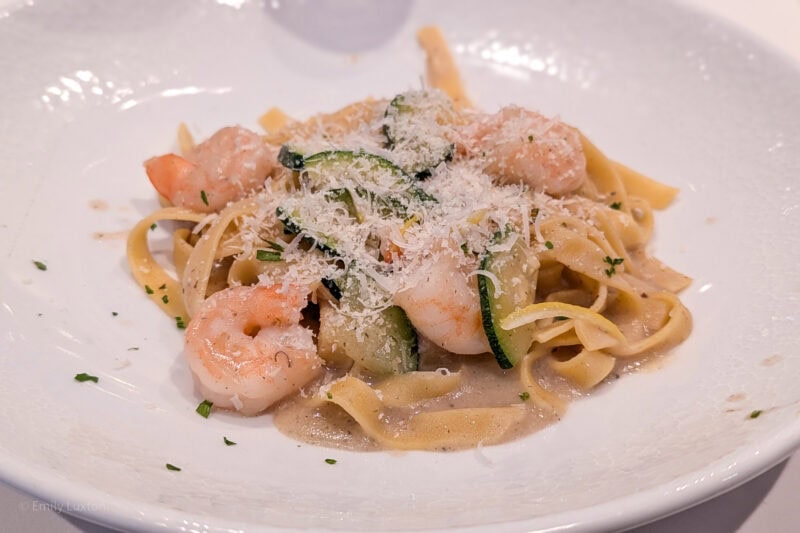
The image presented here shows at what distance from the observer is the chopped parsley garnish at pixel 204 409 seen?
131 inches

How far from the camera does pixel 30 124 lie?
4609 mm

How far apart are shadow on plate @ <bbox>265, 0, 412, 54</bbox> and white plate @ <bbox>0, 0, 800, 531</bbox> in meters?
0.02

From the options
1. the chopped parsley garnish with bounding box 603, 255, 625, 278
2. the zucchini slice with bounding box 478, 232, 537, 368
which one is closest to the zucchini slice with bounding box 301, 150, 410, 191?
the zucchini slice with bounding box 478, 232, 537, 368

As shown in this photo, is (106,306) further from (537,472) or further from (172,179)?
(537,472)

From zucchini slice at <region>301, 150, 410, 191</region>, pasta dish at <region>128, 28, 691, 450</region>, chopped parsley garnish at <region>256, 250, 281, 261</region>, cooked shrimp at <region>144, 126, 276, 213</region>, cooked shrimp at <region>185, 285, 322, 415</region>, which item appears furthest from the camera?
cooked shrimp at <region>144, 126, 276, 213</region>

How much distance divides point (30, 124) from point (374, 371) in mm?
2862

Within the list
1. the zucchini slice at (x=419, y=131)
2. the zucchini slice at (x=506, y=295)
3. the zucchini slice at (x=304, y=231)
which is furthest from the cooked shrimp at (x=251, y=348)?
the zucchini slice at (x=419, y=131)

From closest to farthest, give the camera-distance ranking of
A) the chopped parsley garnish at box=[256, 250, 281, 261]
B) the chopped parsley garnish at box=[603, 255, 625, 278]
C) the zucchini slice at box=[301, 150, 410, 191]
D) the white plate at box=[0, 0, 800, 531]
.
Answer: the white plate at box=[0, 0, 800, 531] < the chopped parsley garnish at box=[256, 250, 281, 261] < the zucchini slice at box=[301, 150, 410, 191] < the chopped parsley garnish at box=[603, 255, 625, 278]

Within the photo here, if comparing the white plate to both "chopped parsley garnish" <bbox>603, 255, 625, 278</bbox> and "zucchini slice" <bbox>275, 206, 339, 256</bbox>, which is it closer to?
"chopped parsley garnish" <bbox>603, 255, 625, 278</bbox>

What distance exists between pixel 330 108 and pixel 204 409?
287 centimetres

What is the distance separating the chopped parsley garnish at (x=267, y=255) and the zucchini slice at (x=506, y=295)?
105 cm

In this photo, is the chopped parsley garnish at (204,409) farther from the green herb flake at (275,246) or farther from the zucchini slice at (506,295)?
the zucchini slice at (506,295)

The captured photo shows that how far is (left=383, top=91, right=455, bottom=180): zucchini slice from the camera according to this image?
4004 mm

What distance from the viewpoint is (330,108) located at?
547 cm
